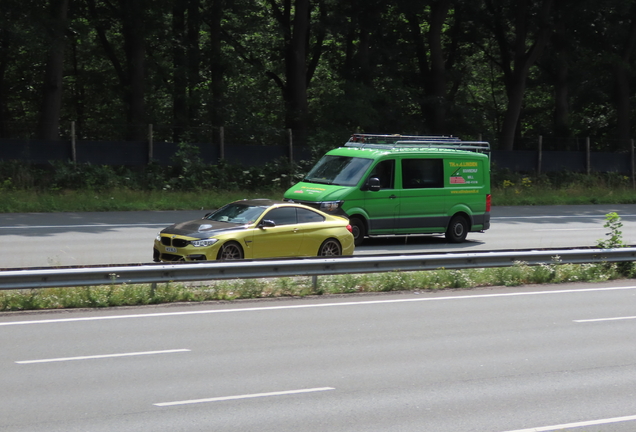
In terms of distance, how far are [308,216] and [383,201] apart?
360cm

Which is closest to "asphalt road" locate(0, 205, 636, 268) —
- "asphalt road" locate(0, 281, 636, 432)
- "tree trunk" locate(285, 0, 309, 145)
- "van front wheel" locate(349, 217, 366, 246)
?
"van front wheel" locate(349, 217, 366, 246)

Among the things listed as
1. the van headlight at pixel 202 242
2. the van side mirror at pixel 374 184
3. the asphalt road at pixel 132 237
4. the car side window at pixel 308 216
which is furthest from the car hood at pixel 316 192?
the van headlight at pixel 202 242

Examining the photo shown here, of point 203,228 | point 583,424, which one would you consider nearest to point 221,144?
point 203,228

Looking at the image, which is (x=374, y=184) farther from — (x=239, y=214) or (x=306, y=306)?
(x=306, y=306)

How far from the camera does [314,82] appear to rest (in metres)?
49.8

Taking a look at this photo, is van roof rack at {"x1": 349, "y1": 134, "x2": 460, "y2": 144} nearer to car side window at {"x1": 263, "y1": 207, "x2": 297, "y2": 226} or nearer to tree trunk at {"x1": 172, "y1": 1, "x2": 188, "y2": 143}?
car side window at {"x1": 263, "y1": 207, "x2": 297, "y2": 226}

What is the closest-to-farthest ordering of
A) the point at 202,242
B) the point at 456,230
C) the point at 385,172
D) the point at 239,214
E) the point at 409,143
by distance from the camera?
the point at 202,242 → the point at 239,214 → the point at 385,172 → the point at 456,230 → the point at 409,143

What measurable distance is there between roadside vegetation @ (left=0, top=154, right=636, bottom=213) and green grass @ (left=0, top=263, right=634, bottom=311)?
1248 centimetres

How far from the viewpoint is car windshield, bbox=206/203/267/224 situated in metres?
15.1

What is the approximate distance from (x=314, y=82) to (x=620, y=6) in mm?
17264

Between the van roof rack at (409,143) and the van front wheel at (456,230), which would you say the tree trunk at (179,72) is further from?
the van front wheel at (456,230)

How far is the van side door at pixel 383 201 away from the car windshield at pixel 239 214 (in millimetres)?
3871

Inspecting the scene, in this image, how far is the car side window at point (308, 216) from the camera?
15547 millimetres

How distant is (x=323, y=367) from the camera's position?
28.0 feet
